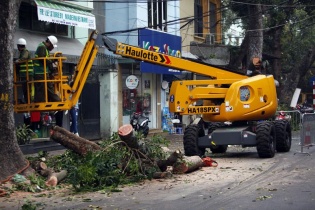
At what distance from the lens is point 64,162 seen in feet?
42.5

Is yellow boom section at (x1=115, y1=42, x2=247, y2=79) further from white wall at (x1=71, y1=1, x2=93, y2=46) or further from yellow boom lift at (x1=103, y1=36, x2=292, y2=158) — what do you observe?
white wall at (x1=71, y1=1, x2=93, y2=46)

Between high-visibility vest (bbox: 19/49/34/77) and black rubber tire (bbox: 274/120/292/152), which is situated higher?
high-visibility vest (bbox: 19/49/34/77)

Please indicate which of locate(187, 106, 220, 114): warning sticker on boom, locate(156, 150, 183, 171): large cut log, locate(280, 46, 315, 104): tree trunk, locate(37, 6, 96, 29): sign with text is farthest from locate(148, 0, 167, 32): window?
locate(156, 150, 183, 171): large cut log

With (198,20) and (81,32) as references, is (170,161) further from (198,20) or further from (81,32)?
(198,20)

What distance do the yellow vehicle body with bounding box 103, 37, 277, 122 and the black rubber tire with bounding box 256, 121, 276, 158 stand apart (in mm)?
544

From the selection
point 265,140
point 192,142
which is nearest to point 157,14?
point 192,142

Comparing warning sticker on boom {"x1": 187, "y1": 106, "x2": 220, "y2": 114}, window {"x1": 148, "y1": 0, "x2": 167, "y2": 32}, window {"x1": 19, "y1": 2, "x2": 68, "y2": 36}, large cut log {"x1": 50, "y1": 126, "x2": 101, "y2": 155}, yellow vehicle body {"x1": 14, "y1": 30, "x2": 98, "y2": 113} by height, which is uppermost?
window {"x1": 148, "y1": 0, "x2": 167, "y2": 32}

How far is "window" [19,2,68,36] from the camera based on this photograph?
1966cm

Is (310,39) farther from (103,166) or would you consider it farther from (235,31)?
(103,166)

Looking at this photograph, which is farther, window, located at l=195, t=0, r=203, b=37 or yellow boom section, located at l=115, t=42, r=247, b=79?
window, located at l=195, t=0, r=203, b=37

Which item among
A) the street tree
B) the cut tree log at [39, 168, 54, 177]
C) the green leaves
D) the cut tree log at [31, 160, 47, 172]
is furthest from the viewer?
the street tree

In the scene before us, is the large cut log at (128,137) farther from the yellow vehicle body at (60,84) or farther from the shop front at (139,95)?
the shop front at (139,95)

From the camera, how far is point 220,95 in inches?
A: 611

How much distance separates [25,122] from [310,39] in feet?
97.8
